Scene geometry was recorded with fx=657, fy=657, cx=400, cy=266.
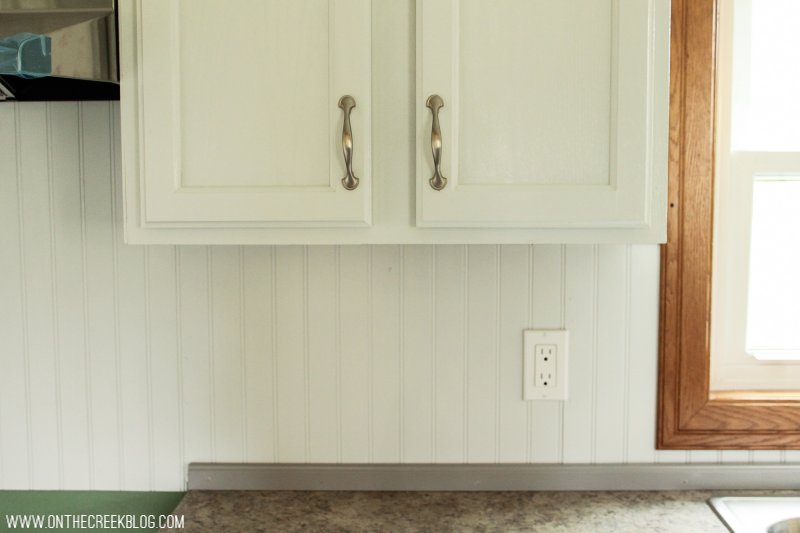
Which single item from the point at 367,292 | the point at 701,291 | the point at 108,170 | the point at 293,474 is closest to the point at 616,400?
the point at 701,291

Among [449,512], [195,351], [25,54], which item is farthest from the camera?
[195,351]

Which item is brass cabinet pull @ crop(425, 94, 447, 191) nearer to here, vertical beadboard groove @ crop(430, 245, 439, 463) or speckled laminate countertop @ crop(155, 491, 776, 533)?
vertical beadboard groove @ crop(430, 245, 439, 463)

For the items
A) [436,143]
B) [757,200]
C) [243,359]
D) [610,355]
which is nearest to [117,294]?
[243,359]

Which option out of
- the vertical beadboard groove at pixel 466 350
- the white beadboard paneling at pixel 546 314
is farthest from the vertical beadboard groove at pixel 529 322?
the vertical beadboard groove at pixel 466 350

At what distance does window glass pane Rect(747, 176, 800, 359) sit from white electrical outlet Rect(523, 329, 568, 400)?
41cm

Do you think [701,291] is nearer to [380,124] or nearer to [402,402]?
[402,402]

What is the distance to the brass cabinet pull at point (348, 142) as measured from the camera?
93 centimetres

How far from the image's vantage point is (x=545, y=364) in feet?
4.22

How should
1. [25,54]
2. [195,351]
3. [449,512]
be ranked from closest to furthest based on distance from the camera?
[25,54], [449,512], [195,351]

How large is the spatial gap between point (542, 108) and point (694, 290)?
560 mm

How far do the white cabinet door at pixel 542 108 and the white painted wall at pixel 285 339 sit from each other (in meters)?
0.34

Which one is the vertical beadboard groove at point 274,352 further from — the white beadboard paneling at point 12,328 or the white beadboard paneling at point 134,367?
the white beadboard paneling at point 12,328

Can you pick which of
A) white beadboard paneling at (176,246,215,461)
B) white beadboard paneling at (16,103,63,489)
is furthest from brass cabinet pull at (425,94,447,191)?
white beadboard paneling at (16,103,63,489)

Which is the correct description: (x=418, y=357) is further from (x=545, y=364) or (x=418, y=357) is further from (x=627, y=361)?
(x=627, y=361)
